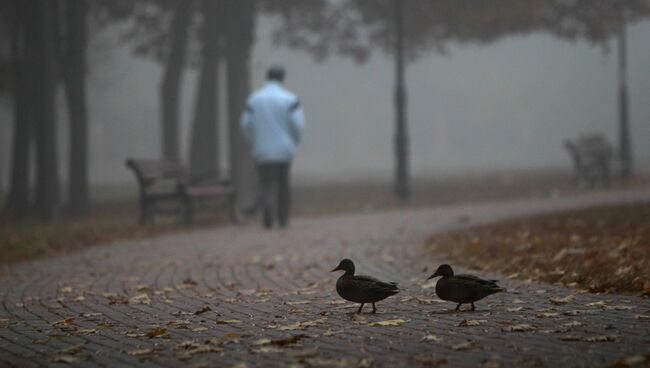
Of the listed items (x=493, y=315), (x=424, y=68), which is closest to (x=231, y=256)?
(x=493, y=315)

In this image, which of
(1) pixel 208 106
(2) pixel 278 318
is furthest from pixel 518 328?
(1) pixel 208 106

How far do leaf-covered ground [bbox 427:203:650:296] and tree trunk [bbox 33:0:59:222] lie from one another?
9563 millimetres

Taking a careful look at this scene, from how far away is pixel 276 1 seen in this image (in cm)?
2956

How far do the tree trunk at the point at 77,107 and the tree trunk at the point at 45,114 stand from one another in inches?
78.7

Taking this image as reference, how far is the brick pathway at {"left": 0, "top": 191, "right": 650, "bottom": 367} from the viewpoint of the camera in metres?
6.01

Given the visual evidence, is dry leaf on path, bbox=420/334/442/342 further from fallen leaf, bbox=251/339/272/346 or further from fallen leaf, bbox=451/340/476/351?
fallen leaf, bbox=251/339/272/346

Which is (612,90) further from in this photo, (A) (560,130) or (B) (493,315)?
(B) (493,315)

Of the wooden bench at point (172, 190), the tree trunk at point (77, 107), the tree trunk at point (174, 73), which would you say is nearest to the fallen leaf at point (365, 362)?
the wooden bench at point (172, 190)

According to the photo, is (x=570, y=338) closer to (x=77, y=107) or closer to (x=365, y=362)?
(x=365, y=362)

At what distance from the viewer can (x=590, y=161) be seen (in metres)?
26.2

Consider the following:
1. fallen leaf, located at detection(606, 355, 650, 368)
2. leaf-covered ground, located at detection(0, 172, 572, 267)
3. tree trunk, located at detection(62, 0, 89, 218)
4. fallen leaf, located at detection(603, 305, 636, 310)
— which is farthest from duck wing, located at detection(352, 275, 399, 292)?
tree trunk, located at detection(62, 0, 89, 218)

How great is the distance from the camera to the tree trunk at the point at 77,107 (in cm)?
2347

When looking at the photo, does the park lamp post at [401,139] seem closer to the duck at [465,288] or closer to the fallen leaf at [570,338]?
the duck at [465,288]

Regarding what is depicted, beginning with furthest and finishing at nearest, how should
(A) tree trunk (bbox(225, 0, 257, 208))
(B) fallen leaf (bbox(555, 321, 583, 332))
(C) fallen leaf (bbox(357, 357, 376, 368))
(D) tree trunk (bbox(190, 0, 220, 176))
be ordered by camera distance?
(D) tree trunk (bbox(190, 0, 220, 176)), (A) tree trunk (bbox(225, 0, 257, 208)), (B) fallen leaf (bbox(555, 321, 583, 332)), (C) fallen leaf (bbox(357, 357, 376, 368))
